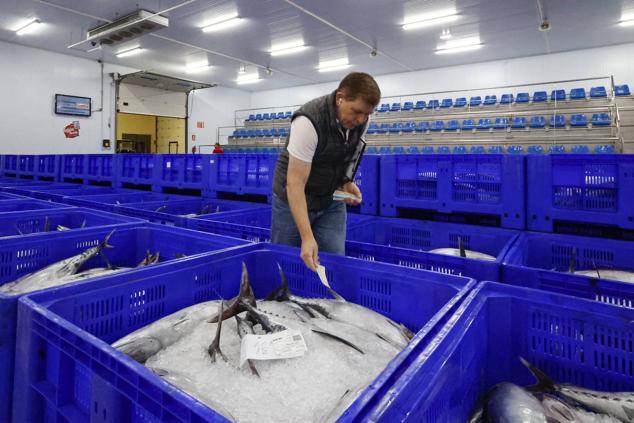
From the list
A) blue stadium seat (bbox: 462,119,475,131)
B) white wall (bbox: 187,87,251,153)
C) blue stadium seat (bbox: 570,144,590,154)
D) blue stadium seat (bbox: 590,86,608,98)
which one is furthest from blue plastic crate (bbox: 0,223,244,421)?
white wall (bbox: 187,87,251,153)

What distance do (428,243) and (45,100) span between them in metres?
12.0

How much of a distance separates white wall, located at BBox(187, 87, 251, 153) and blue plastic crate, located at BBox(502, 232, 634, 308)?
45.4 feet

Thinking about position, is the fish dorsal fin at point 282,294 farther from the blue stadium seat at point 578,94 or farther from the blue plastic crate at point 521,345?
the blue stadium seat at point 578,94

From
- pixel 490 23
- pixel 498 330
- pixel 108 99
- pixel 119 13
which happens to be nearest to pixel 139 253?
pixel 498 330

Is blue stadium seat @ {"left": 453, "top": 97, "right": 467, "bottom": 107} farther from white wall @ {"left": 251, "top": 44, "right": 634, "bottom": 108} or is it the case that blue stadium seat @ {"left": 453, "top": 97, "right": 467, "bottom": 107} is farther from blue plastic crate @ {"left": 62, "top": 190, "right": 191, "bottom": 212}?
blue plastic crate @ {"left": 62, "top": 190, "right": 191, "bottom": 212}

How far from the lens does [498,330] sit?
113 centimetres

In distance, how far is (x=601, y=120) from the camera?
8.61 metres

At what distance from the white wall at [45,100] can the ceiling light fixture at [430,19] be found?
9.07 m

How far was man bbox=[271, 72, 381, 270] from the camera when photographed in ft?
5.22

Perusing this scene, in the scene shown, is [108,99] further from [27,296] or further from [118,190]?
[27,296]

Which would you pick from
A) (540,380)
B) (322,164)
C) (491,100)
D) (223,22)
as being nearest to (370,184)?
(322,164)

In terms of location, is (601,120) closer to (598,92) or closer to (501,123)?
(598,92)

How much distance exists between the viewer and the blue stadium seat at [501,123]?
9547 mm

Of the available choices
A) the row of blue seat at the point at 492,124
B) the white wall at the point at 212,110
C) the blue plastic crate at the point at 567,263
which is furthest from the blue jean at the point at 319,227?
the white wall at the point at 212,110
